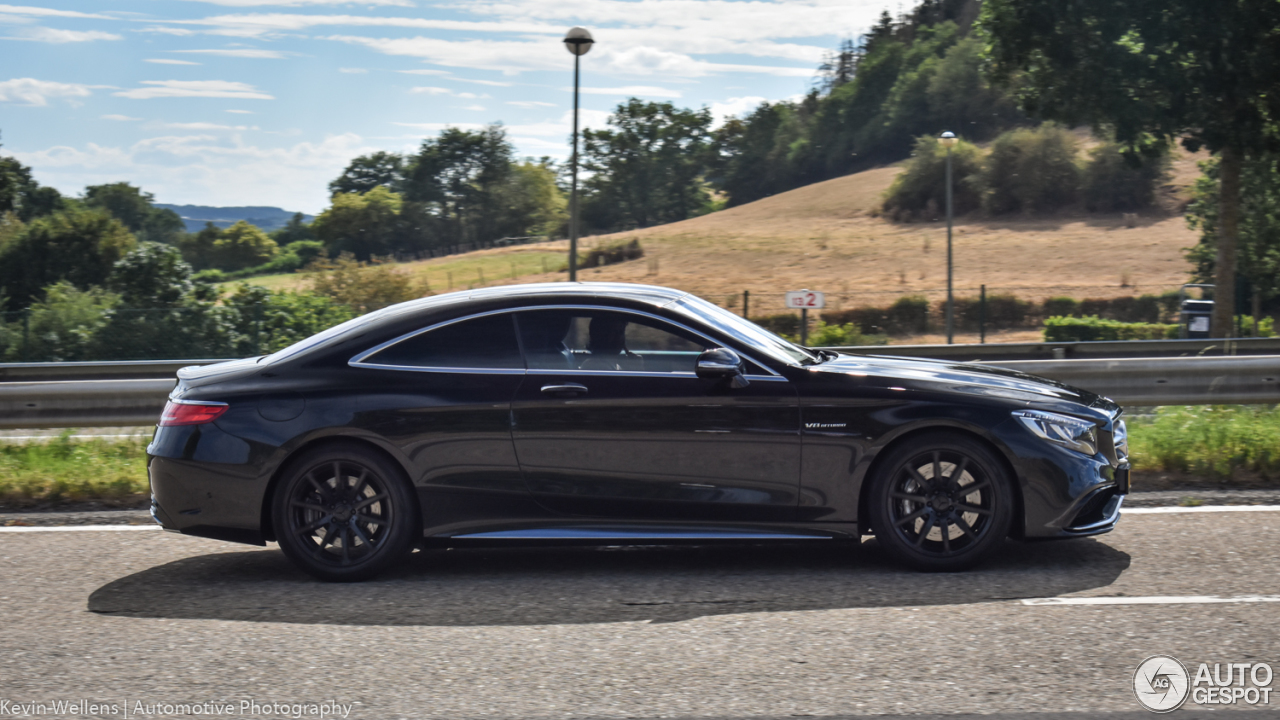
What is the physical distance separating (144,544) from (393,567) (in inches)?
63.5

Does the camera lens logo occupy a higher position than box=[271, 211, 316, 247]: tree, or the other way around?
box=[271, 211, 316, 247]: tree

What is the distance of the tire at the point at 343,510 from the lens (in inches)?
214

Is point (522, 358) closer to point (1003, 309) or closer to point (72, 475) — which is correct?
point (72, 475)

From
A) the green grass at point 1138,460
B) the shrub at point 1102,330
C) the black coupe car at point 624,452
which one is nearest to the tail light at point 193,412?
the black coupe car at point 624,452

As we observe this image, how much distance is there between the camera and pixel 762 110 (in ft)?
420

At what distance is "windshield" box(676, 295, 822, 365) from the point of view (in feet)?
18.4

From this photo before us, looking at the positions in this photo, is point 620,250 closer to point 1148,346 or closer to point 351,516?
point 1148,346

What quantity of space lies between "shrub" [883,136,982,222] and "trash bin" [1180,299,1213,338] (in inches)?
2039

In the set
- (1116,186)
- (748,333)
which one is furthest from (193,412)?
(1116,186)

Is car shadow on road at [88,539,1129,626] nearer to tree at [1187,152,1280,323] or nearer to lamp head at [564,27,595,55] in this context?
lamp head at [564,27,595,55]

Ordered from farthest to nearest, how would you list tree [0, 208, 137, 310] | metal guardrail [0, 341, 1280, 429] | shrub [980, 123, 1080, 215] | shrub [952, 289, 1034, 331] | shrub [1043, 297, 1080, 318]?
1. shrub [980, 123, 1080, 215]
2. tree [0, 208, 137, 310]
3. shrub [1043, 297, 1080, 318]
4. shrub [952, 289, 1034, 331]
5. metal guardrail [0, 341, 1280, 429]

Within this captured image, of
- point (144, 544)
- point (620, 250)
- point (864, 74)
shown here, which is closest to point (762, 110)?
point (864, 74)

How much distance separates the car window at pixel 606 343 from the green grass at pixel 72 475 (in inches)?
140

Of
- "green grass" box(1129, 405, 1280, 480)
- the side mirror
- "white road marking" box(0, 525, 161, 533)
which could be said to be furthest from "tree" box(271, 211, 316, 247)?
the side mirror
